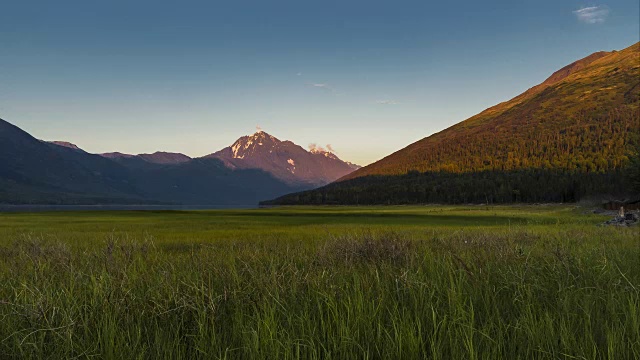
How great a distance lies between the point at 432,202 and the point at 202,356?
173m

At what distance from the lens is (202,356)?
375cm

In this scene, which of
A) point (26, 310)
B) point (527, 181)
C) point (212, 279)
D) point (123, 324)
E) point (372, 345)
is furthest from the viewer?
point (527, 181)

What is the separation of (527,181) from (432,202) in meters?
40.7

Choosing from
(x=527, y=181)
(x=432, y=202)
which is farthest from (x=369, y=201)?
(x=527, y=181)

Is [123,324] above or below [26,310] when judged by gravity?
below

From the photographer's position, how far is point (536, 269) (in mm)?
6957

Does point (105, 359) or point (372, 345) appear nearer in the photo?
point (105, 359)

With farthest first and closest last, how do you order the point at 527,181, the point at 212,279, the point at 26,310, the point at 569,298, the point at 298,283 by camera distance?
the point at 527,181
the point at 212,279
the point at 298,283
the point at 569,298
the point at 26,310

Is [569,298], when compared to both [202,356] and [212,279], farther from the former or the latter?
[212,279]

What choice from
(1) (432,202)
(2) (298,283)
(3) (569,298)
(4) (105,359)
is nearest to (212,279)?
(2) (298,283)

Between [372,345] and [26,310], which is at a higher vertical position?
[26,310]

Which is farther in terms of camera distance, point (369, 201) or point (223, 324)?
point (369, 201)

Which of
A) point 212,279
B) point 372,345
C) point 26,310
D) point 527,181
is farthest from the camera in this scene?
point 527,181

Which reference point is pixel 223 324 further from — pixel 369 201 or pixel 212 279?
pixel 369 201
